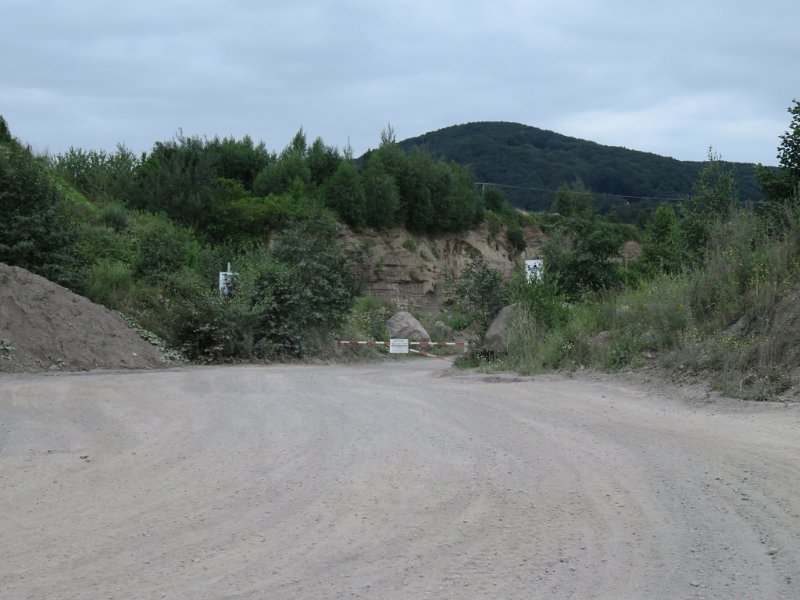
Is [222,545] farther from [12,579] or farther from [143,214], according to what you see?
[143,214]

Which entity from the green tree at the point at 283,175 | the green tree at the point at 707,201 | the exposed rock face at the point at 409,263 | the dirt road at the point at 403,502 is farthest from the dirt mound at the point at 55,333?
the green tree at the point at 283,175

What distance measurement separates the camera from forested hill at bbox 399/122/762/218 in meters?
98.0

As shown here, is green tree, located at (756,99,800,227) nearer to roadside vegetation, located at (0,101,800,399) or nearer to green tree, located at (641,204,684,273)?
roadside vegetation, located at (0,101,800,399)

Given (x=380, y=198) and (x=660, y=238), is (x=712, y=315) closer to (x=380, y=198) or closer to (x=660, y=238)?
(x=660, y=238)

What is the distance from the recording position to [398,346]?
35250mm

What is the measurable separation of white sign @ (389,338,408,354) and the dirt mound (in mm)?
13014

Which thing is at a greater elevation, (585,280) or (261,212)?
(261,212)

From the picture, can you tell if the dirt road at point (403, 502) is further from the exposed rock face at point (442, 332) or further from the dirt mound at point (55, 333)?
the exposed rock face at point (442, 332)

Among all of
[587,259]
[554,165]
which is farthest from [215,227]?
[554,165]

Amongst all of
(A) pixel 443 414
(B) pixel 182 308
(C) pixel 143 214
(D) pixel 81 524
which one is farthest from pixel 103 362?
(C) pixel 143 214

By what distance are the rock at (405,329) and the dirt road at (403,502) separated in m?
28.5

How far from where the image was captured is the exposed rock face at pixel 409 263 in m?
53.0

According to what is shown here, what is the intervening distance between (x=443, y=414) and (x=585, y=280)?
15.0m

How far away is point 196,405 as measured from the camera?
12867mm
